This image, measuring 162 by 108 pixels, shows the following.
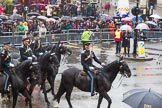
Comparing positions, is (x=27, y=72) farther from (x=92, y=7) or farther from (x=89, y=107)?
(x=92, y=7)

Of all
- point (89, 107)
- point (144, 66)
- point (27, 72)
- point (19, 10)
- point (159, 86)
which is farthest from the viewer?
point (19, 10)

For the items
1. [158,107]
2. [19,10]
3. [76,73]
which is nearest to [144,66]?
[76,73]

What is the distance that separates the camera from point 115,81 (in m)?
25.8

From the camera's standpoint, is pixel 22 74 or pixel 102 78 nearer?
pixel 22 74

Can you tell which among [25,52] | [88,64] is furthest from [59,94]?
[25,52]

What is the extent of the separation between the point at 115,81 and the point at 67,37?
47.2 ft

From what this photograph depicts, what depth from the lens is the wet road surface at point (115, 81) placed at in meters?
20.4

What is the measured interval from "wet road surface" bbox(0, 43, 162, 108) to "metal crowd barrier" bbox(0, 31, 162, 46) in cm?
99

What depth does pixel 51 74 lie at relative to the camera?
68.3 ft

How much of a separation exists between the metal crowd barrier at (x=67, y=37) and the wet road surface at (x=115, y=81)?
99 cm

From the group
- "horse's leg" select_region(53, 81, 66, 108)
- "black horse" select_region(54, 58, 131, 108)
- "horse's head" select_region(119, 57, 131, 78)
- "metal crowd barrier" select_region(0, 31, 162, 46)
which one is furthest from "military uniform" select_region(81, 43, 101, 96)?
"metal crowd barrier" select_region(0, 31, 162, 46)

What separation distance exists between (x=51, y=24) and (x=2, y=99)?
2091 centimetres

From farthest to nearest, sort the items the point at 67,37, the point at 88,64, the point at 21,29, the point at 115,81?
→ the point at 67,37, the point at 21,29, the point at 115,81, the point at 88,64

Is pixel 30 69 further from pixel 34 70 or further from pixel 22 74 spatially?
pixel 22 74
